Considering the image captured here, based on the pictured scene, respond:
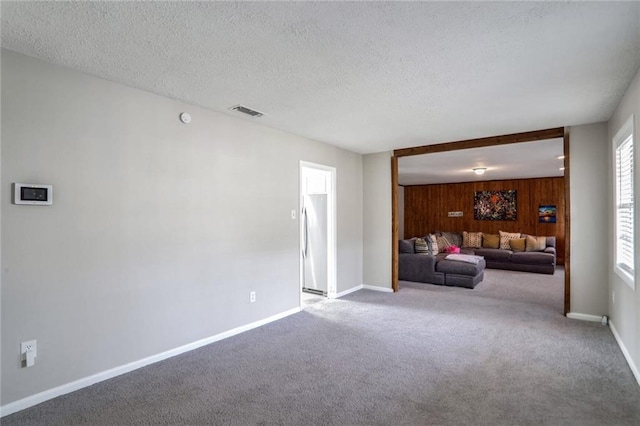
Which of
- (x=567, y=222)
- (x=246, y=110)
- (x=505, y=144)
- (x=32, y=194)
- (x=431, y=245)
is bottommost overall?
(x=431, y=245)

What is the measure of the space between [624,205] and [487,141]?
1.81 m

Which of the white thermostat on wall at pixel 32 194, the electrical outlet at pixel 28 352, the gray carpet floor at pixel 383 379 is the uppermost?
the white thermostat on wall at pixel 32 194

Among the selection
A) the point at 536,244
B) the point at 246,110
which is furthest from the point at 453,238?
the point at 246,110

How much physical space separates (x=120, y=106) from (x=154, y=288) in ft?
5.20

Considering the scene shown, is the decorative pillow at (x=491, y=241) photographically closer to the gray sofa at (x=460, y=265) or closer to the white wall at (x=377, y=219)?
the gray sofa at (x=460, y=265)

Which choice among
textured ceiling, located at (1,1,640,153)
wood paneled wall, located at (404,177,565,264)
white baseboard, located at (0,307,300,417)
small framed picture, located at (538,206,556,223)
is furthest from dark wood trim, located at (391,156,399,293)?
small framed picture, located at (538,206,556,223)

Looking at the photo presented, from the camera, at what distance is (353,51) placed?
2.26 meters

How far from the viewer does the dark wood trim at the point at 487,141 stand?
425 cm

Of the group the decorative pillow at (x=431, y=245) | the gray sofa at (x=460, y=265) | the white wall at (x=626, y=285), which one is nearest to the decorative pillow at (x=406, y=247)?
the gray sofa at (x=460, y=265)

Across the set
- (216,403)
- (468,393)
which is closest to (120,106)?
(216,403)

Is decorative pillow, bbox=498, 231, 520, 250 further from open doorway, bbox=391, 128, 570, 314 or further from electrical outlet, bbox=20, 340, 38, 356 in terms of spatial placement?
electrical outlet, bbox=20, 340, 38, 356

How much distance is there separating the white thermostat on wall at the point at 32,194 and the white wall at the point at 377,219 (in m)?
4.46

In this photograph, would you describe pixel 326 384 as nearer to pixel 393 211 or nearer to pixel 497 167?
pixel 393 211

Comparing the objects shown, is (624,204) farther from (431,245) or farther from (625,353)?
(431,245)
